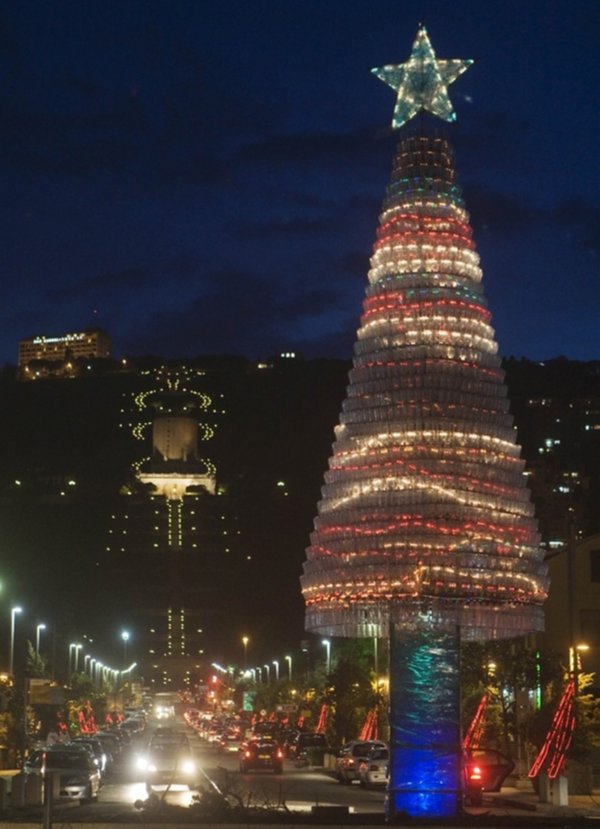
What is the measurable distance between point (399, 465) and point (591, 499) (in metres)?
124

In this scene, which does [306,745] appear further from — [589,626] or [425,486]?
[425,486]

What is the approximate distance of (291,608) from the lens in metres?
195

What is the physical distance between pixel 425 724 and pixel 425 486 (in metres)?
4.82

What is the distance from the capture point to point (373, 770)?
5084cm

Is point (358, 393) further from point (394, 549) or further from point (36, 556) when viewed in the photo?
point (36, 556)

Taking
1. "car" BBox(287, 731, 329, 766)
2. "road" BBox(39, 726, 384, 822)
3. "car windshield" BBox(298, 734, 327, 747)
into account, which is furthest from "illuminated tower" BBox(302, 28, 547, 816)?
"car windshield" BBox(298, 734, 327, 747)

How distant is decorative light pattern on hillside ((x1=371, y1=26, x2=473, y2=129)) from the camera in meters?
35.1

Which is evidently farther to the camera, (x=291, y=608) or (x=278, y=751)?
(x=291, y=608)

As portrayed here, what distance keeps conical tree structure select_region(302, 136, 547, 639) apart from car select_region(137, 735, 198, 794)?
7.73m

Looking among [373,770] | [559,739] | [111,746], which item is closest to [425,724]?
[559,739]

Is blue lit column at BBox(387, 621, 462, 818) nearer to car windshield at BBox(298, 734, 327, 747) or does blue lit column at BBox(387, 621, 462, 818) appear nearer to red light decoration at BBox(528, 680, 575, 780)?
red light decoration at BBox(528, 680, 575, 780)

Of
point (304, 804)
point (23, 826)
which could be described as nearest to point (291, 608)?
point (304, 804)

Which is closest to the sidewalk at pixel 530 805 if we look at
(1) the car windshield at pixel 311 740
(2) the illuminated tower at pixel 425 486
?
(2) the illuminated tower at pixel 425 486

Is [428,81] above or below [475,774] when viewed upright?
above
